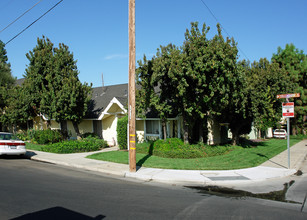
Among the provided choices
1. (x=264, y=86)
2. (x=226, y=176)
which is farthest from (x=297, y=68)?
(x=226, y=176)

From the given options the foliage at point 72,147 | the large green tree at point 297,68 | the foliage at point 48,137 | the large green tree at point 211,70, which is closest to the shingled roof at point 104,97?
the foliage at point 48,137

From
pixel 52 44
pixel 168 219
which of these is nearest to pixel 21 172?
pixel 168 219

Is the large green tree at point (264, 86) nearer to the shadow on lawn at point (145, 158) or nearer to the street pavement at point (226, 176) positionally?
the street pavement at point (226, 176)

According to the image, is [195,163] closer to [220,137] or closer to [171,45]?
[171,45]

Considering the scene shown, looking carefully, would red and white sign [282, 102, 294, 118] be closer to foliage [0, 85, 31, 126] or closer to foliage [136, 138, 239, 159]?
foliage [136, 138, 239, 159]

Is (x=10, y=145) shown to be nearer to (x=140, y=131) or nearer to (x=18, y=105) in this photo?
(x=140, y=131)

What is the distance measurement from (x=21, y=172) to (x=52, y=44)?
42.2 feet

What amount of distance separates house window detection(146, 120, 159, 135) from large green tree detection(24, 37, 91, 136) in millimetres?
4845

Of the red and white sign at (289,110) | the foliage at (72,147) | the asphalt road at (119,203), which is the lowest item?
the asphalt road at (119,203)

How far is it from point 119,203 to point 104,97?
19205 mm

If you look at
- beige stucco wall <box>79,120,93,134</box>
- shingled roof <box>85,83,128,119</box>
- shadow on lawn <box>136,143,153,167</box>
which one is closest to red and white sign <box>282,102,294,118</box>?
shadow on lawn <box>136,143,153,167</box>

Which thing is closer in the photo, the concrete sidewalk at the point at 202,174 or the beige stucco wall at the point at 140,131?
the concrete sidewalk at the point at 202,174

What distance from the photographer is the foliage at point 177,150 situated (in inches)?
544

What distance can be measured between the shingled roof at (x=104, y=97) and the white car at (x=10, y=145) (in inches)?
281
